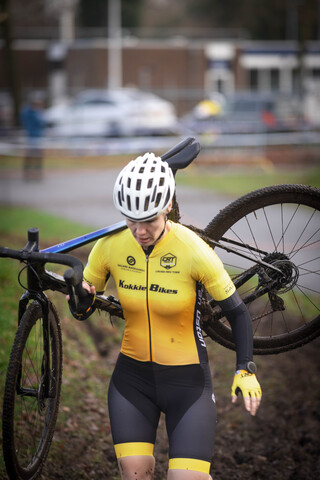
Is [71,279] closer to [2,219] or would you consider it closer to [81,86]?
[2,219]

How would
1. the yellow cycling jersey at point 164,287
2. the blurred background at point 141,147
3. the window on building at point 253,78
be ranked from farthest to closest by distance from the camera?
the window on building at point 253,78 → the blurred background at point 141,147 → the yellow cycling jersey at point 164,287

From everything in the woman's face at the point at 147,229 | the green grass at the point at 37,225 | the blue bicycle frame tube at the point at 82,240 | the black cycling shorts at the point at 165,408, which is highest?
the green grass at the point at 37,225

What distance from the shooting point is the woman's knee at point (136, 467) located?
3.80m

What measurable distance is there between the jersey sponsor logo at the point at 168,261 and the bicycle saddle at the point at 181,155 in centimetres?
67

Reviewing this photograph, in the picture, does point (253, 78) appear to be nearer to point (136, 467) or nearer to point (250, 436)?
point (250, 436)

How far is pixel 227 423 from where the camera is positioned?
22.9 feet

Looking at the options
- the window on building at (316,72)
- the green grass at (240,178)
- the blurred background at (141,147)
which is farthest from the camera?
the window on building at (316,72)

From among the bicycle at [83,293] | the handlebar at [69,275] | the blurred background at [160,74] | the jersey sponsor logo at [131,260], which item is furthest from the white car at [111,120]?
the jersey sponsor logo at [131,260]

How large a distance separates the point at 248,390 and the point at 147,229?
1.01 metres

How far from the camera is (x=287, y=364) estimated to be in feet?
27.5

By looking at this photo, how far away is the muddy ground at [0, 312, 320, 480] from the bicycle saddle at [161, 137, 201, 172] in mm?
2469

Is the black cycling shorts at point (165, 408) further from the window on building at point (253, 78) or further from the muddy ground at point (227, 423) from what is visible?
the window on building at point (253, 78)

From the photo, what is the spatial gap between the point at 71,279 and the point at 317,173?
16.6 m

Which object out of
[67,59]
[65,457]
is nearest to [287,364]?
[65,457]
